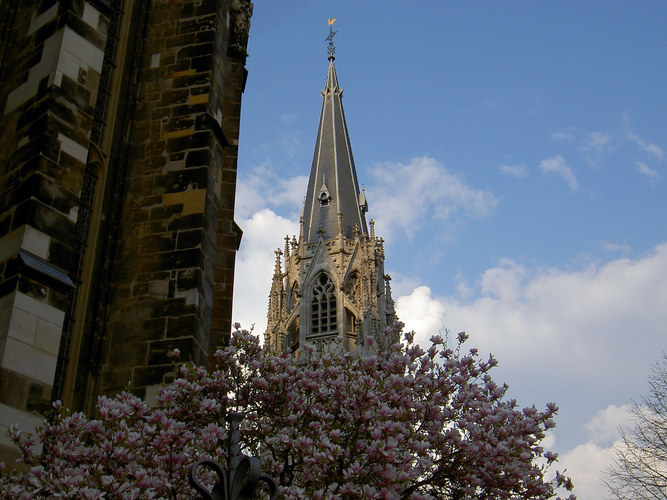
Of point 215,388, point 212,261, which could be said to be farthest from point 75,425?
Result: point 212,261

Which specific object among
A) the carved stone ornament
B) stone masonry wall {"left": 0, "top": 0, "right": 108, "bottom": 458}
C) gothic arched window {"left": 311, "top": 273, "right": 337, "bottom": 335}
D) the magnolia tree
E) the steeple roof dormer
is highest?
the steeple roof dormer

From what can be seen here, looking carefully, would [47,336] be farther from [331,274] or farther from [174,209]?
[331,274]

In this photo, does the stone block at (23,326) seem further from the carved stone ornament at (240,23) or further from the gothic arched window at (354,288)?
the gothic arched window at (354,288)

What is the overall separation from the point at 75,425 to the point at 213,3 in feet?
23.2

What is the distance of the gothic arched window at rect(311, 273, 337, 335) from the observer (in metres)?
40.8

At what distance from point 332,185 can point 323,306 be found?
9.27 meters

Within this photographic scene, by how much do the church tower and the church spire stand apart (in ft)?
0.20

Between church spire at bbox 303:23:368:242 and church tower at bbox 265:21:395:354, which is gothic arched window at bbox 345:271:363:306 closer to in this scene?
church tower at bbox 265:21:395:354

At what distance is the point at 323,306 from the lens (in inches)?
1646

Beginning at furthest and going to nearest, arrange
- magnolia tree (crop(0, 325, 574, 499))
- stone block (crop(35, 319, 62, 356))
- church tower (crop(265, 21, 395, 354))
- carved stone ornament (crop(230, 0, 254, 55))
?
church tower (crop(265, 21, 395, 354)) → carved stone ornament (crop(230, 0, 254, 55)) → stone block (crop(35, 319, 62, 356)) → magnolia tree (crop(0, 325, 574, 499))

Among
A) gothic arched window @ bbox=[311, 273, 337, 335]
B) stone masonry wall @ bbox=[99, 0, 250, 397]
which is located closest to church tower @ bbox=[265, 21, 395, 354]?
gothic arched window @ bbox=[311, 273, 337, 335]

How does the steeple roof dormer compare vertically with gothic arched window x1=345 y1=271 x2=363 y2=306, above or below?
above

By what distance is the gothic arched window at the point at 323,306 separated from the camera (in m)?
40.8

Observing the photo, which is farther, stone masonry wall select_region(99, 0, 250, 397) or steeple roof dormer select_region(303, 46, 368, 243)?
steeple roof dormer select_region(303, 46, 368, 243)
